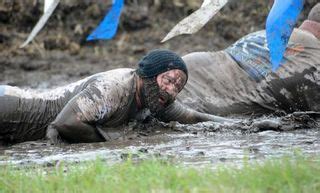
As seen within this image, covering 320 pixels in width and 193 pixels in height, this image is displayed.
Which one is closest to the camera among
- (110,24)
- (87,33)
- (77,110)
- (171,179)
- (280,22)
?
(171,179)

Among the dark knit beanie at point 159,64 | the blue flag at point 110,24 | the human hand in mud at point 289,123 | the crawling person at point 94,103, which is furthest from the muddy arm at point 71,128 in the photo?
the human hand in mud at point 289,123

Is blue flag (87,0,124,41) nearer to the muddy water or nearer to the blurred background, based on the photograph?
the muddy water

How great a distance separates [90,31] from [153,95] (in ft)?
23.2

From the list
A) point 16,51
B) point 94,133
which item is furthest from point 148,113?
point 16,51

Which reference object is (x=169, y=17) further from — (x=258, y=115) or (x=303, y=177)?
(x=303, y=177)

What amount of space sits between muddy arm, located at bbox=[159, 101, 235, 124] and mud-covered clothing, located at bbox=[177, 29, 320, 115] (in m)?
0.61

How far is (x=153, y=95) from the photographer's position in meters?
8.85

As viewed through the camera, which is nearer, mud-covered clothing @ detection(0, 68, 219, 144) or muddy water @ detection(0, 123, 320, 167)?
muddy water @ detection(0, 123, 320, 167)

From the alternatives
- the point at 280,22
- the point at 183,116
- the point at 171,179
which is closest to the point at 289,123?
the point at 183,116

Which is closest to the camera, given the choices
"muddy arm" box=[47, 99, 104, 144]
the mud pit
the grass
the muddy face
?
the grass

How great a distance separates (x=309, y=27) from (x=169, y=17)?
609cm

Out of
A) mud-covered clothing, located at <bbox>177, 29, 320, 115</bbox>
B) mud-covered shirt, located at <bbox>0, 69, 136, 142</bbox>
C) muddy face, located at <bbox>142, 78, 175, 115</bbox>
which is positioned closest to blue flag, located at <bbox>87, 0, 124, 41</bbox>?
mud-covered shirt, located at <bbox>0, 69, 136, 142</bbox>

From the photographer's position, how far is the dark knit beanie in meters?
8.77

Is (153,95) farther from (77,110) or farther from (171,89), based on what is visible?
(77,110)
